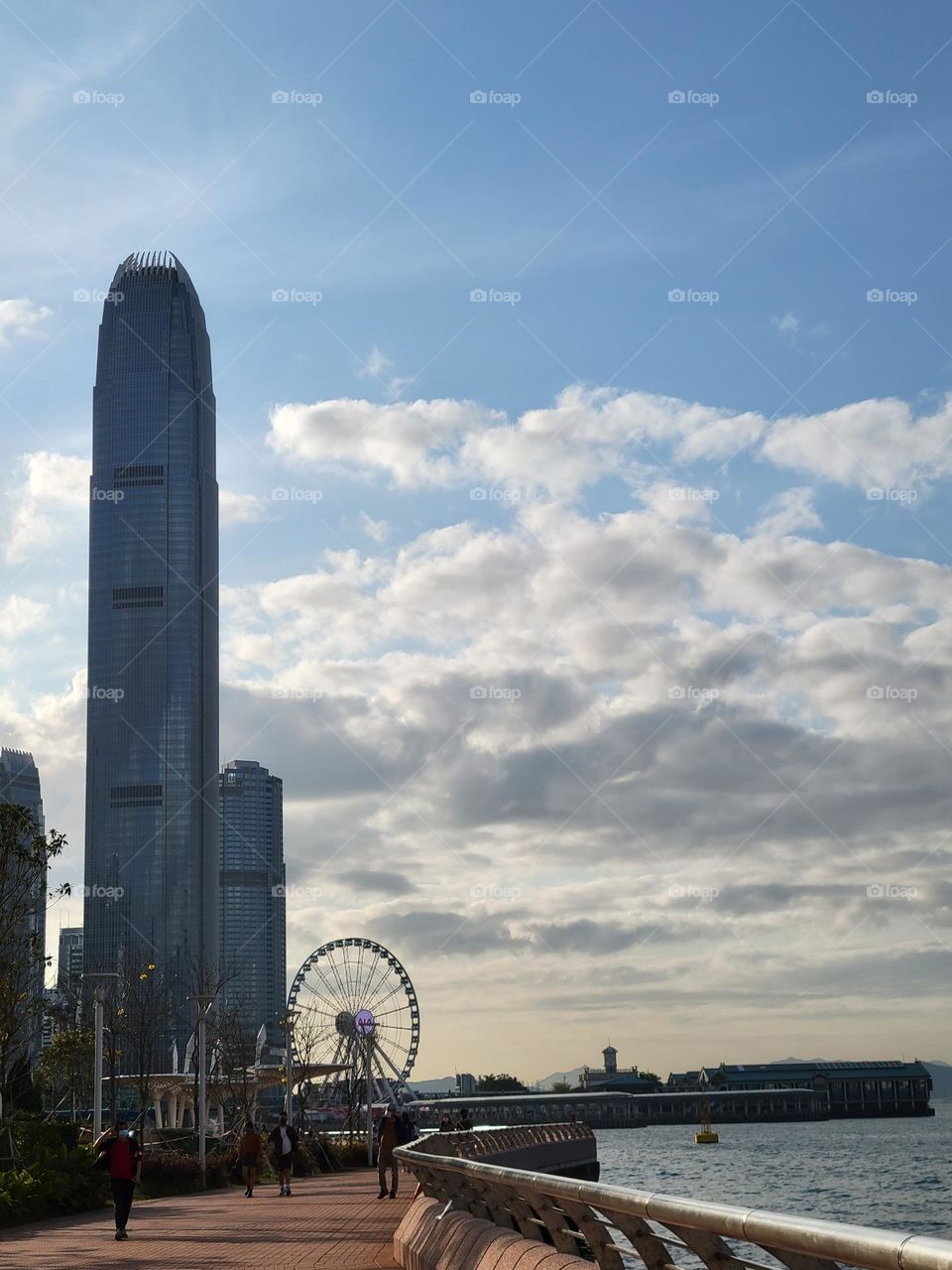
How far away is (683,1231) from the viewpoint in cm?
691

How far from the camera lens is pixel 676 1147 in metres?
178

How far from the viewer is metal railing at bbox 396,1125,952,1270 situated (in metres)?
4.69

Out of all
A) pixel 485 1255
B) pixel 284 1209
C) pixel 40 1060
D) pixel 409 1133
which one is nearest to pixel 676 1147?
pixel 40 1060

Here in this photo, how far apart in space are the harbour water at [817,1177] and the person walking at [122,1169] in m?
15.5

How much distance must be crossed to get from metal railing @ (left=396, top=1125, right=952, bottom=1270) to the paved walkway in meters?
7.57

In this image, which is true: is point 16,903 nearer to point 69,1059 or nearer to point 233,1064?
point 69,1059

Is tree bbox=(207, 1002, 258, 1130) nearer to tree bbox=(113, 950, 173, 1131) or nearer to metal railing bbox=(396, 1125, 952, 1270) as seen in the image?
tree bbox=(113, 950, 173, 1131)

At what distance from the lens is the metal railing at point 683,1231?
185 inches

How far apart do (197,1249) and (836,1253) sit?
2023 centimetres

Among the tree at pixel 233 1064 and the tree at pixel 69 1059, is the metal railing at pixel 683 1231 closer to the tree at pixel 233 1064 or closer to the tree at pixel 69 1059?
the tree at pixel 69 1059

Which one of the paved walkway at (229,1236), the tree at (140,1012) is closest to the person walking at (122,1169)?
the paved walkway at (229,1236)

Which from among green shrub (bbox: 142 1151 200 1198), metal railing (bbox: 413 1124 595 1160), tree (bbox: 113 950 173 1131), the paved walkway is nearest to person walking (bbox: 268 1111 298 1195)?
the paved walkway

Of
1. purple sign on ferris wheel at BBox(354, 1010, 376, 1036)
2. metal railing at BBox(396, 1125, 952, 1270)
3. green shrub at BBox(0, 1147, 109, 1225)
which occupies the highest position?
purple sign on ferris wheel at BBox(354, 1010, 376, 1036)

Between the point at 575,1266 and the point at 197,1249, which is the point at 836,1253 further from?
the point at 197,1249
